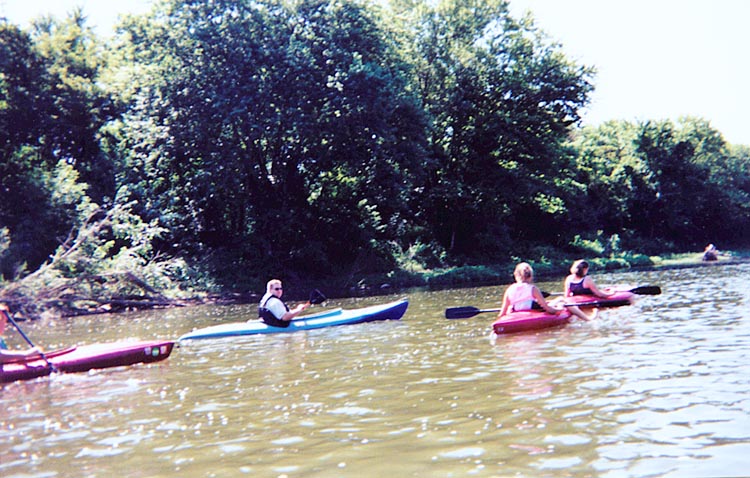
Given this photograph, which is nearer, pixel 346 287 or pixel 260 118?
pixel 260 118

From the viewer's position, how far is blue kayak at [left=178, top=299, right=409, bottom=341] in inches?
503

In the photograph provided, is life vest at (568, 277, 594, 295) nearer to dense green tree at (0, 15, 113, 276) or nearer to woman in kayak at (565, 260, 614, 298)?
woman in kayak at (565, 260, 614, 298)

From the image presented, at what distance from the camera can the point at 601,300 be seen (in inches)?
489

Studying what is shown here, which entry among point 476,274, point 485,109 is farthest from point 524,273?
point 485,109

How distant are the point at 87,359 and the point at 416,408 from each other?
556 cm

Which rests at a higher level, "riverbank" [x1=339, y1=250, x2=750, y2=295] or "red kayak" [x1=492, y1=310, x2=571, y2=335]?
"riverbank" [x1=339, y1=250, x2=750, y2=295]

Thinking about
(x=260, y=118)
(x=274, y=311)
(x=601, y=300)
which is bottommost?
(x=601, y=300)

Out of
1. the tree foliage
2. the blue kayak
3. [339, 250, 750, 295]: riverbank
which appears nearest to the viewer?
the blue kayak

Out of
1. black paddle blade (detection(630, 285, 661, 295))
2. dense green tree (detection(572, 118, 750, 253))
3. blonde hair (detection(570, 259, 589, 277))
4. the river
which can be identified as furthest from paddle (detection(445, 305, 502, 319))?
dense green tree (detection(572, 118, 750, 253))

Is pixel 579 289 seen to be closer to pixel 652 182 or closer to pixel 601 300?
pixel 601 300

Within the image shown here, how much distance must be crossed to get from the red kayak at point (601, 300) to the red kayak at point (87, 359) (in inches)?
264

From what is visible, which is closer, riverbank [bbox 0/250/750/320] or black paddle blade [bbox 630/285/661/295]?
black paddle blade [bbox 630/285/661/295]

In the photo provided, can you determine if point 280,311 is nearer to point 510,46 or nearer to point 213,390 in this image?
point 213,390

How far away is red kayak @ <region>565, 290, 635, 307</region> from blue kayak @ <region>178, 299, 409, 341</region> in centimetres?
337
